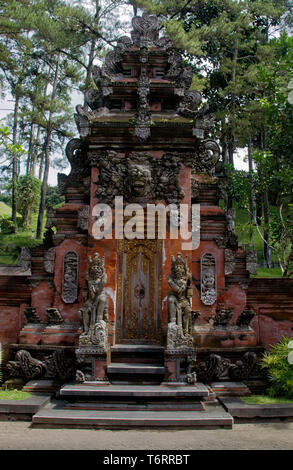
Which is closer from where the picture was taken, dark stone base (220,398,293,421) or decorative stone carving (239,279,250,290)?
dark stone base (220,398,293,421)

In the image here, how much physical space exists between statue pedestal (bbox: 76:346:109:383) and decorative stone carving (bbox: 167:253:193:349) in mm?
1323

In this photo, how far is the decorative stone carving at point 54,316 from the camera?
29.0 ft

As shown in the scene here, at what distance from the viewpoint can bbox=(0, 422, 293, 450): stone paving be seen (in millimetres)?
6152

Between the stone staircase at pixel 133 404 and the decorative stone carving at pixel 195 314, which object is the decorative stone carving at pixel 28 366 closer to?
the stone staircase at pixel 133 404

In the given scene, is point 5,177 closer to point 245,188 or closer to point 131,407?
point 245,188

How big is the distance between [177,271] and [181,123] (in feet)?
10.6

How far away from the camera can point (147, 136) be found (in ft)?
29.8

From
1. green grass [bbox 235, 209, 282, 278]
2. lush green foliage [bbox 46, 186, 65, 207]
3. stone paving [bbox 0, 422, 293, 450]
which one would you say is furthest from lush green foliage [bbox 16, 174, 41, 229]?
stone paving [bbox 0, 422, 293, 450]

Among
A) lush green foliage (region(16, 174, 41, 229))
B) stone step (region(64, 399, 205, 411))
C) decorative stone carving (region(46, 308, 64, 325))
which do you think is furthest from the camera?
lush green foliage (region(16, 174, 41, 229))

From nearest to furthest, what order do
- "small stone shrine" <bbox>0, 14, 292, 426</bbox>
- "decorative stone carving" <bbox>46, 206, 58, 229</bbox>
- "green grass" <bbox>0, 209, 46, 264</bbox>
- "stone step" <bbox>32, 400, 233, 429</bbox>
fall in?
"stone step" <bbox>32, 400, 233, 429</bbox> → "small stone shrine" <bbox>0, 14, 292, 426</bbox> → "decorative stone carving" <bbox>46, 206, 58, 229</bbox> → "green grass" <bbox>0, 209, 46, 264</bbox>

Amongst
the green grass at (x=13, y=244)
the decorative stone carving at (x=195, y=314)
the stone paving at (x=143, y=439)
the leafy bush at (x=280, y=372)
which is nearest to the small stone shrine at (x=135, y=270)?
the decorative stone carving at (x=195, y=314)

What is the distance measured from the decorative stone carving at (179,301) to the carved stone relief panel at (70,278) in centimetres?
222

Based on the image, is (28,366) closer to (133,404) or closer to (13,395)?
(13,395)

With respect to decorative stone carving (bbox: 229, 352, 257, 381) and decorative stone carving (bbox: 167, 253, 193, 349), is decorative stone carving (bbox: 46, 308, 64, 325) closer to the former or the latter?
decorative stone carving (bbox: 167, 253, 193, 349)
